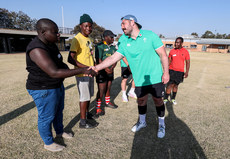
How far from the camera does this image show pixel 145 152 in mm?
2484

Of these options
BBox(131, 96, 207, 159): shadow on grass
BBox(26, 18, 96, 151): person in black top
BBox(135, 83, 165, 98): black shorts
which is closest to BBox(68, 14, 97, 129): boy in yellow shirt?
BBox(26, 18, 96, 151): person in black top

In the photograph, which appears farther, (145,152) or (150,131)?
(150,131)

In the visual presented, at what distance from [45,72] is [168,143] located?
249 cm

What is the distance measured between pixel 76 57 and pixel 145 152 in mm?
2187

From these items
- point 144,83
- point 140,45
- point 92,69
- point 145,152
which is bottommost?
point 145,152

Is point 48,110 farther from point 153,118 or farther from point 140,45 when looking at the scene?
point 153,118

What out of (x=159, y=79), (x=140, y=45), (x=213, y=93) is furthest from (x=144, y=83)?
(x=213, y=93)

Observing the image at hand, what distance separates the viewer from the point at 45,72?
1976 mm

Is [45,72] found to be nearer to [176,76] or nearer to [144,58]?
[144,58]

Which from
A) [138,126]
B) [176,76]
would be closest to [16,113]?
[138,126]

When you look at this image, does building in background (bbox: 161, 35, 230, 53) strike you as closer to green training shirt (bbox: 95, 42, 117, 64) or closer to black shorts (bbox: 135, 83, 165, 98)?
green training shirt (bbox: 95, 42, 117, 64)

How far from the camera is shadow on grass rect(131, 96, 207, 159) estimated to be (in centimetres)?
244

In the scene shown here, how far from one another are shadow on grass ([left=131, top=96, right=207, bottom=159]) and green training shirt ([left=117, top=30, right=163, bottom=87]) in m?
1.09

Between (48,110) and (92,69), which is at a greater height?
(92,69)
